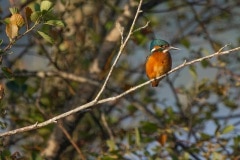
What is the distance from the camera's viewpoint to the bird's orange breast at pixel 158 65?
2.79 m

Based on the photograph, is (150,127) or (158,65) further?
(150,127)

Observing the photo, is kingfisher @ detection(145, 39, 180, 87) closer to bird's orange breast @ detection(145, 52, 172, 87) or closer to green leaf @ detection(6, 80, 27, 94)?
bird's orange breast @ detection(145, 52, 172, 87)

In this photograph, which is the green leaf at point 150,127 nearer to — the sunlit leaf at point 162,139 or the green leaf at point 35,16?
the sunlit leaf at point 162,139

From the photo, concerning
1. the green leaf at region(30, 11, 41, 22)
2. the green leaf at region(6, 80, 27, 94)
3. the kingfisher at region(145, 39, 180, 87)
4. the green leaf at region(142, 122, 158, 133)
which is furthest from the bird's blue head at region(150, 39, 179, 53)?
the green leaf at region(6, 80, 27, 94)

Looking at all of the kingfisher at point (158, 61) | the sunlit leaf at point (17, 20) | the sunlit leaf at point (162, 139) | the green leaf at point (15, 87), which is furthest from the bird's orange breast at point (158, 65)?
the green leaf at point (15, 87)

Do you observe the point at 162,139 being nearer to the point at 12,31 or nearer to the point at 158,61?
the point at 158,61

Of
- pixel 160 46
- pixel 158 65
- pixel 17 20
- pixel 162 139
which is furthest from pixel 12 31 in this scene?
pixel 162 139

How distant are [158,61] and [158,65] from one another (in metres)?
0.04

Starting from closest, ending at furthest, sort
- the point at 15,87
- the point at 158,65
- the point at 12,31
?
the point at 12,31, the point at 158,65, the point at 15,87

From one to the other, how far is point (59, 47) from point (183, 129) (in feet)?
3.83

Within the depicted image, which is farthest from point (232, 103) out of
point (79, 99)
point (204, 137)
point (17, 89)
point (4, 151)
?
point (4, 151)

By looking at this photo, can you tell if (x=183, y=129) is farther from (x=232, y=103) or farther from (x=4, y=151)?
(x=4, y=151)

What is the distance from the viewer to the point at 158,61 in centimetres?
280

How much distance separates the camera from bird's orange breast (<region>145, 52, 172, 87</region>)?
9.15 ft
